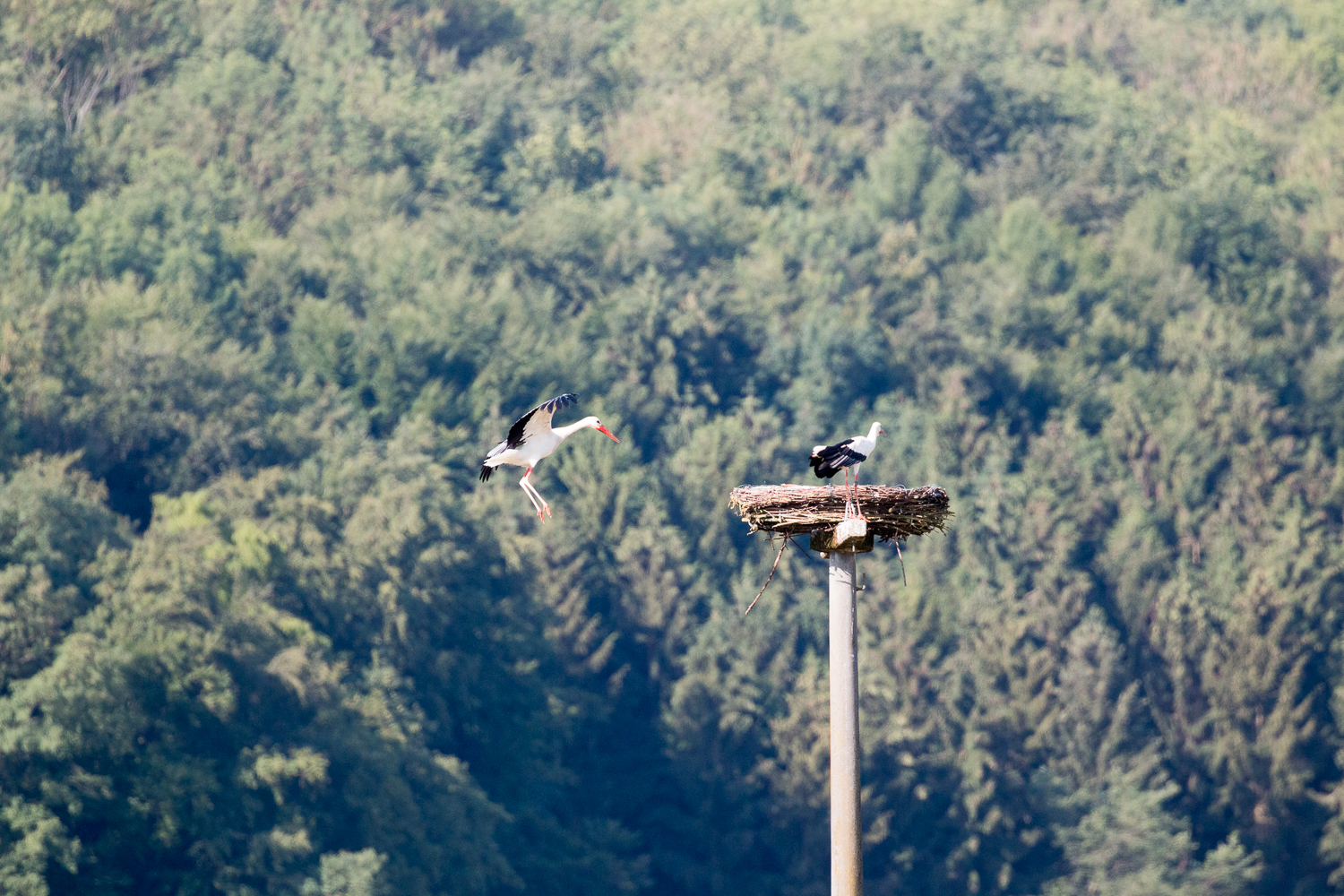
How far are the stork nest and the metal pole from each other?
652 millimetres

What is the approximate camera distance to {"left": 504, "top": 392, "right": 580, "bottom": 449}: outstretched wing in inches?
738

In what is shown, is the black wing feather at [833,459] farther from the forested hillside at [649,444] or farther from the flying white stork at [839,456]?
the forested hillside at [649,444]

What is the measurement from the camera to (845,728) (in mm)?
15570

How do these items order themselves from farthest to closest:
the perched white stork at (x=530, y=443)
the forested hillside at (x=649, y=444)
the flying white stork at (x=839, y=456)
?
1. the forested hillside at (x=649, y=444)
2. the flying white stork at (x=839, y=456)
3. the perched white stork at (x=530, y=443)

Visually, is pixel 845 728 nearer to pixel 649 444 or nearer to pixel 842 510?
pixel 842 510

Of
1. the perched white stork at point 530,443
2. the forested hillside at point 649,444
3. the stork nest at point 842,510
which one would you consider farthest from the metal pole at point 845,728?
the forested hillside at point 649,444

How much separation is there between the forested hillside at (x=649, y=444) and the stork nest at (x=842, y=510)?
A: 102 ft

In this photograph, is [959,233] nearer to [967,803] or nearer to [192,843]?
[967,803]

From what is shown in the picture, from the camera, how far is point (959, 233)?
8400cm

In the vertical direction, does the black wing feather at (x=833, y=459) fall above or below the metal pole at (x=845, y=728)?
above

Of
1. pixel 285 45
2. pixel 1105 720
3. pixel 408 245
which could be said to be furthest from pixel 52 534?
pixel 285 45

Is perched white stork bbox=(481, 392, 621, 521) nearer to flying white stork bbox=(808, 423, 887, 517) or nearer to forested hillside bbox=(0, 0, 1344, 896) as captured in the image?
flying white stork bbox=(808, 423, 887, 517)

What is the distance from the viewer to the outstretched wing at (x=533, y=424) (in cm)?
1875

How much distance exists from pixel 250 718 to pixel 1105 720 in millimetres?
26171
